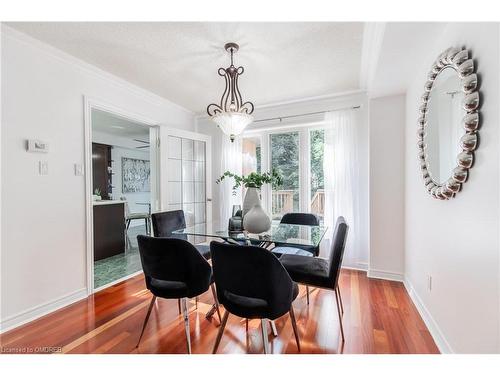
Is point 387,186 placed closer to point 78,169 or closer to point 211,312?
point 211,312

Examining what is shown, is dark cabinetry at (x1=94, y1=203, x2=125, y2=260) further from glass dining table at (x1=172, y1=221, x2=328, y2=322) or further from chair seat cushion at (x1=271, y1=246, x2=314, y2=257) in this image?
chair seat cushion at (x1=271, y1=246, x2=314, y2=257)

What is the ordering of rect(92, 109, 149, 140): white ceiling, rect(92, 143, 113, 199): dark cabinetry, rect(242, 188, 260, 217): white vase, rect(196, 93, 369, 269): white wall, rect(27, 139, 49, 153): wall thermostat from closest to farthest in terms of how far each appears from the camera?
rect(27, 139, 49, 153): wall thermostat → rect(242, 188, 260, 217): white vase → rect(196, 93, 369, 269): white wall → rect(92, 109, 149, 140): white ceiling → rect(92, 143, 113, 199): dark cabinetry

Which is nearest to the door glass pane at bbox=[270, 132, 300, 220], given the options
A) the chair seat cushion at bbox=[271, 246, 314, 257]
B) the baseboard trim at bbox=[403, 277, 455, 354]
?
the chair seat cushion at bbox=[271, 246, 314, 257]

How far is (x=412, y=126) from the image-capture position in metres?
2.48

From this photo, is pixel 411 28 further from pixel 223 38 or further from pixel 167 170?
pixel 167 170

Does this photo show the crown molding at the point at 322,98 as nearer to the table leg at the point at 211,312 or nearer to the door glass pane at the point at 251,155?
the door glass pane at the point at 251,155

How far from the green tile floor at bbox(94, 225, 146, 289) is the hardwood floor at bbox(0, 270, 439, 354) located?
17.2 inches

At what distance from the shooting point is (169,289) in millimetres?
1655

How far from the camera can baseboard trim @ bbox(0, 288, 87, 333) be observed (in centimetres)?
190

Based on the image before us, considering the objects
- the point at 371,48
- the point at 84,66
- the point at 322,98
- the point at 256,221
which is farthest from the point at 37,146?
the point at 322,98

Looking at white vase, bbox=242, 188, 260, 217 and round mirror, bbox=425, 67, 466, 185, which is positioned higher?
round mirror, bbox=425, 67, 466, 185

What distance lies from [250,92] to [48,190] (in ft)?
8.30

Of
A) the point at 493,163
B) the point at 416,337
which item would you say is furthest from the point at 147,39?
the point at 416,337

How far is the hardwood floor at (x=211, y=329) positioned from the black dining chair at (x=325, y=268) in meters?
0.21
